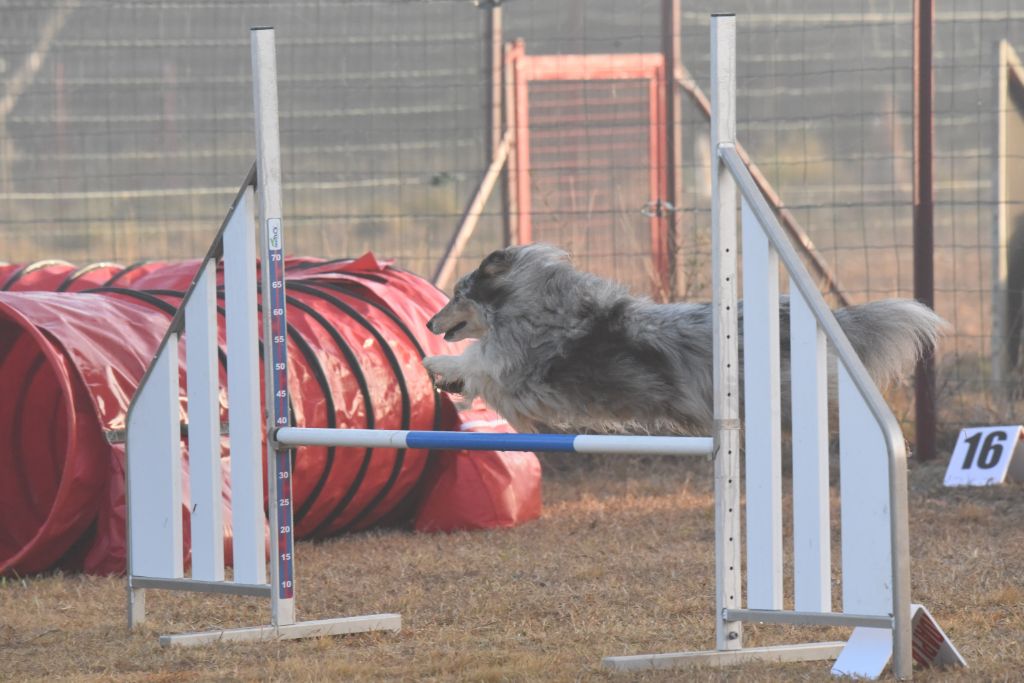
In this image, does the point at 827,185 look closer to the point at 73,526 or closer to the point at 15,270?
the point at 15,270

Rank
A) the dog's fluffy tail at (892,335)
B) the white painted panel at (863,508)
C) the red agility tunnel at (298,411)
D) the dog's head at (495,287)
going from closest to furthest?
the white painted panel at (863,508)
the dog's fluffy tail at (892,335)
the dog's head at (495,287)
the red agility tunnel at (298,411)

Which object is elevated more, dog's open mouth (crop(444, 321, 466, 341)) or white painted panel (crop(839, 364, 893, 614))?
dog's open mouth (crop(444, 321, 466, 341))

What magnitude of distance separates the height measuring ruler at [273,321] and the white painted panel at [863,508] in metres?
1.59

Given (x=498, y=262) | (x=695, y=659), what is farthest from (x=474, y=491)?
(x=695, y=659)

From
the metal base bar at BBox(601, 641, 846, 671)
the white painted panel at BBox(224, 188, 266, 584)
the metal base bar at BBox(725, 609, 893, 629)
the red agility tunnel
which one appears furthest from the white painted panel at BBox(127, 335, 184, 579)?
the metal base bar at BBox(725, 609, 893, 629)

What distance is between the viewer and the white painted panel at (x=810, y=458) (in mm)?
3248

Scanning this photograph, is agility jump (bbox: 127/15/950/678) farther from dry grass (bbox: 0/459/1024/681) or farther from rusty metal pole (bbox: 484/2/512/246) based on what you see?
rusty metal pole (bbox: 484/2/512/246)

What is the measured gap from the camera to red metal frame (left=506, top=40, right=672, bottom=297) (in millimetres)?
8234

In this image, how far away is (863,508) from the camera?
313 centimetres

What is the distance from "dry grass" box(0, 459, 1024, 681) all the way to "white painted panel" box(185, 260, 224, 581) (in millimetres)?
288

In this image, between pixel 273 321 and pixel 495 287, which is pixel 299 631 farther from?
pixel 495 287

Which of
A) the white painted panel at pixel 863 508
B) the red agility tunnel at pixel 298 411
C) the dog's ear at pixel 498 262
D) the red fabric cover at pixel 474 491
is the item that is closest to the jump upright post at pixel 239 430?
the dog's ear at pixel 498 262

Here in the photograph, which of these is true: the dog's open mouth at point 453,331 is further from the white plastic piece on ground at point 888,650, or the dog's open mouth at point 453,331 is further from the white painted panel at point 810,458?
the white plastic piece on ground at point 888,650

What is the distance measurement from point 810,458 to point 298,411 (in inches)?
104
